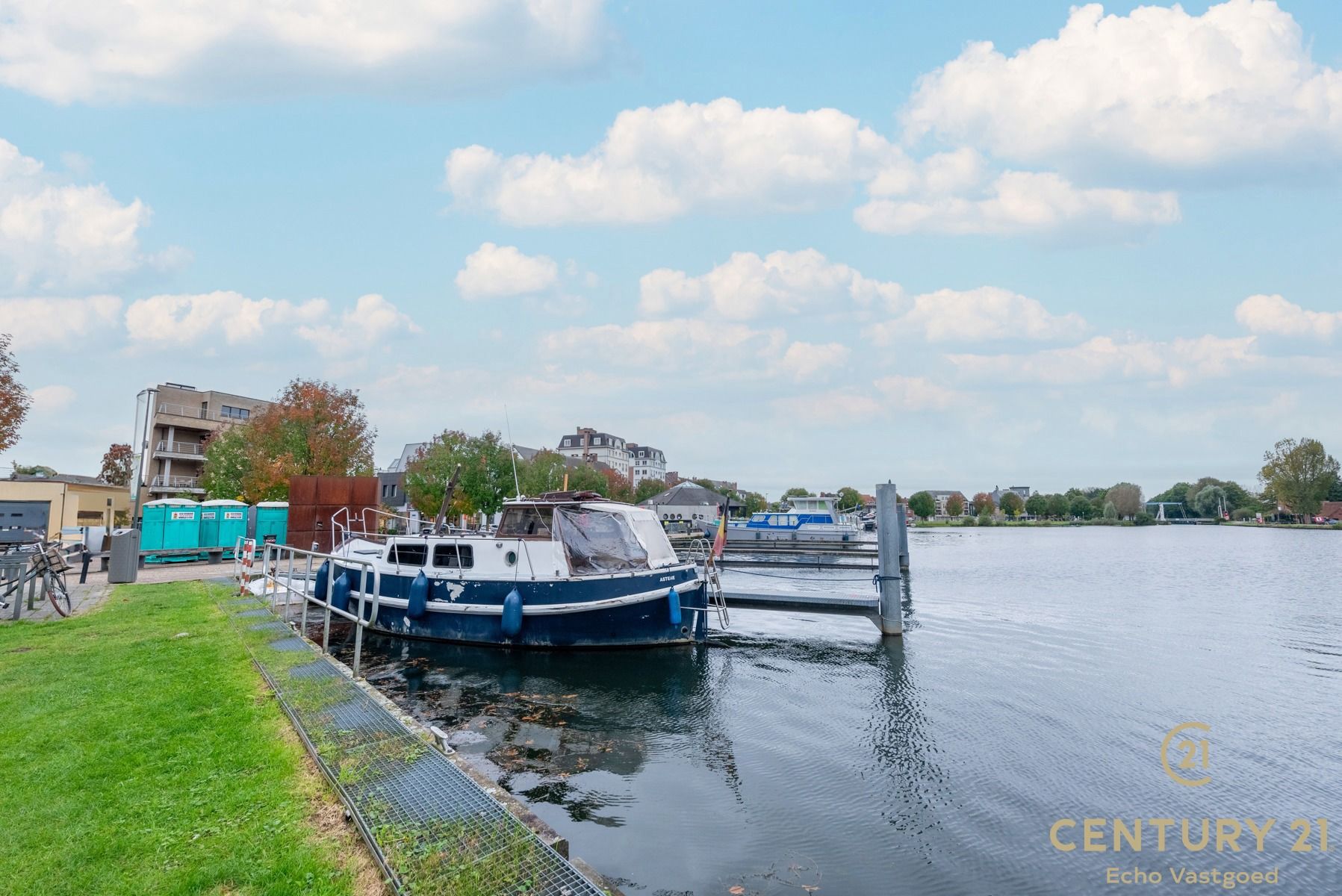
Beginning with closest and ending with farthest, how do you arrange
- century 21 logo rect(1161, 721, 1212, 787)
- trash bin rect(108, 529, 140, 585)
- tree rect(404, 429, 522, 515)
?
1. century 21 logo rect(1161, 721, 1212, 787)
2. trash bin rect(108, 529, 140, 585)
3. tree rect(404, 429, 522, 515)

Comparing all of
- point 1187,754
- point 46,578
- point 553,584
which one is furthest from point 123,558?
point 1187,754

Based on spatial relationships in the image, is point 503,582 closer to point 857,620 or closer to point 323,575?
point 323,575

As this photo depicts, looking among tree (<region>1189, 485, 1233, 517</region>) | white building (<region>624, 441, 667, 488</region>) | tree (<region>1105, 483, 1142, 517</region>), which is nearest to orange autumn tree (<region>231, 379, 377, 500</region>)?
white building (<region>624, 441, 667, 488</region>)

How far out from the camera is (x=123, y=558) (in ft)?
66.4

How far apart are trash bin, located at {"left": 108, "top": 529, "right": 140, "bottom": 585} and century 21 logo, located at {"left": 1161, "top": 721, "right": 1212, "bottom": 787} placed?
2430 centimetres

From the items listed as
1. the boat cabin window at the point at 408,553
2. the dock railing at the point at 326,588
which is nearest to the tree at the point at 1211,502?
the boat cabin window at the point at 408,553

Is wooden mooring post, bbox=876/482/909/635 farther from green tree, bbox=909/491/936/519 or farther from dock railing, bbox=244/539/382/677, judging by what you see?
green tree, bbox=909/491/936/519

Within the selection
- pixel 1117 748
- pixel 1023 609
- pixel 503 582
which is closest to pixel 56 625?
pixel 503 582

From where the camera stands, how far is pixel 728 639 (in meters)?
16.6

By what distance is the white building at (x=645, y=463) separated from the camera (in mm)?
158000

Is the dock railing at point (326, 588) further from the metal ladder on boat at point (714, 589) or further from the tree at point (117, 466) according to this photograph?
the tree at point (117, 466)

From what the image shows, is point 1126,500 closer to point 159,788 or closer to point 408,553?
point 408,553

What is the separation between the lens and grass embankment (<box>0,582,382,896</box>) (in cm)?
416

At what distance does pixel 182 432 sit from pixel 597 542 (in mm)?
58204
